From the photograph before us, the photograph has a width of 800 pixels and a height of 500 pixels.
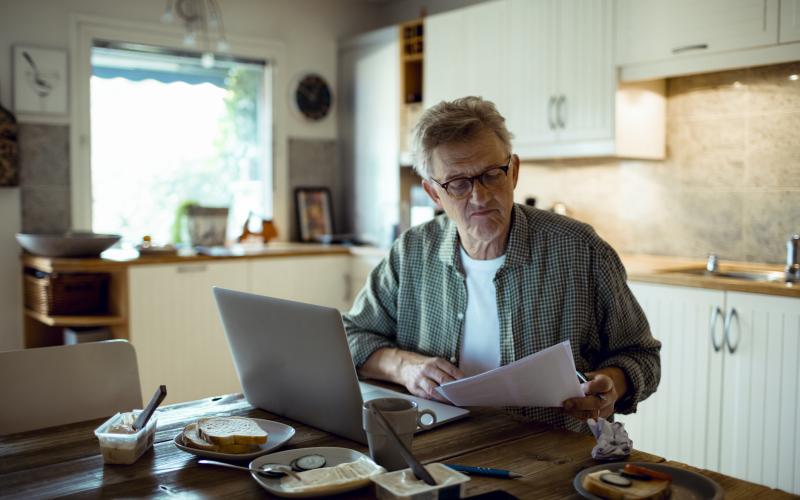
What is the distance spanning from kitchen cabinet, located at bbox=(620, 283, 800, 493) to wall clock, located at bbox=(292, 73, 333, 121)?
2.57 meters

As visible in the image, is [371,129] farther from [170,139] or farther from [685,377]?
[685,377]

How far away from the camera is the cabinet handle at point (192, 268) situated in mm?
3707

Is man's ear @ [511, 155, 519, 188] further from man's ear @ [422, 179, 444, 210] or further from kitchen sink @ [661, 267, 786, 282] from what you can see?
kitchen sink @ [661, 267, 786, 282]

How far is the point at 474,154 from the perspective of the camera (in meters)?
1.73

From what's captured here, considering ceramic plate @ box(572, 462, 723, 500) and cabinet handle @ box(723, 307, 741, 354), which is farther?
cabinet handle @ box(723, 307, 741, 354)

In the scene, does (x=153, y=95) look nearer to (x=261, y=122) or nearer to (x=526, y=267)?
(x=261, y=122)

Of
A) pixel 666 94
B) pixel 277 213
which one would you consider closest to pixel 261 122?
pixel 277 213

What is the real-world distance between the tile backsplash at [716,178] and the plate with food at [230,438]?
8.22 feet

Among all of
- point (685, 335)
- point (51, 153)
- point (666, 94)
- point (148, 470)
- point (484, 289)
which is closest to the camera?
point (148, 470)

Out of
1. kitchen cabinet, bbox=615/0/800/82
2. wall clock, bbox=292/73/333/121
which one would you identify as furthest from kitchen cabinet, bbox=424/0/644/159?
wall clock, bbox=292/73/333/121

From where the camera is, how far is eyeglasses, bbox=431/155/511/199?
1.74 m

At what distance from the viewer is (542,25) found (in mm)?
3604

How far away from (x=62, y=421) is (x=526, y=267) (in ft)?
3.65

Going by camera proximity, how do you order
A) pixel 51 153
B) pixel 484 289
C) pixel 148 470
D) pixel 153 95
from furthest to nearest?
pixel 153 95
pixel 51 153
pixel 484 289
pixel 148 470
